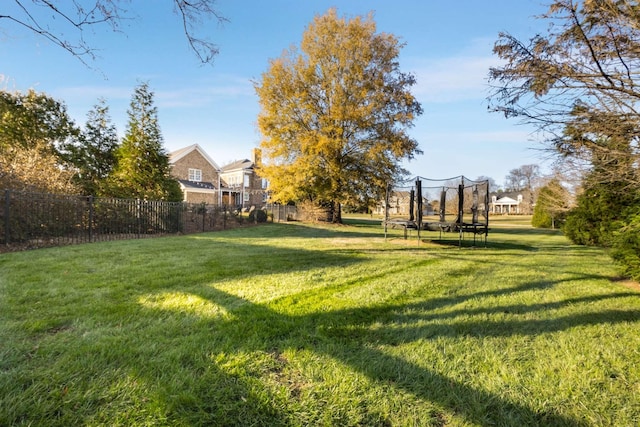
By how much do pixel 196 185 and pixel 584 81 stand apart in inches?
1169

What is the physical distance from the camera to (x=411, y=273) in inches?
193

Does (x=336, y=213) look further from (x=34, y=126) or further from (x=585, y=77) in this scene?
(x=585, y=77)

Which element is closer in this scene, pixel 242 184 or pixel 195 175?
pixel 195 175

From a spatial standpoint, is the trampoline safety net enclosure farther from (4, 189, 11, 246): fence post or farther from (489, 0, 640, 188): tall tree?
(4, 189, 11, 246): fence post

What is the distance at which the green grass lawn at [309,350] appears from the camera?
A: 155 cm

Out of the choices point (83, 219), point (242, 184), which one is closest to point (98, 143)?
point (83, 219)

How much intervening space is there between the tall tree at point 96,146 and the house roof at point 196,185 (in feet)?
47.5

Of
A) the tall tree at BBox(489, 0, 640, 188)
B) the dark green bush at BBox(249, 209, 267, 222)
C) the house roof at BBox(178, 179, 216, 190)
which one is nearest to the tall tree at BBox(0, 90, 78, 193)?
the dark green bush at BBox(249, 209, 267, 222)

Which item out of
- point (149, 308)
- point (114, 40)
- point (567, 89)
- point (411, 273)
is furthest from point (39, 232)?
point (567, 89)

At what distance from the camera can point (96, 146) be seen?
1294cm

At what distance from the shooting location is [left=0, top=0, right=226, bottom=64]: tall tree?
2.73 meters

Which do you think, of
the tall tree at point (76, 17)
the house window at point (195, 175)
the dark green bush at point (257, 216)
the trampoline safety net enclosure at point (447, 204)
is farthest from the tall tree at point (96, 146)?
the house window at point (195, 175)

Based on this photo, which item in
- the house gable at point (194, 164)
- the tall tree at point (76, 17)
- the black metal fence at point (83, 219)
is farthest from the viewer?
the house gable at point (194, 164)

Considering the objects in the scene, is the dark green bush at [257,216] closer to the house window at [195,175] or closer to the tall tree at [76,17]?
the tall tree at [76,17]
